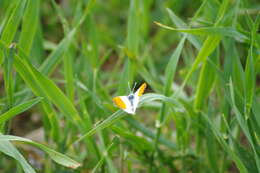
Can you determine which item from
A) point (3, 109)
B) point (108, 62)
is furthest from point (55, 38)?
point (3, 109)

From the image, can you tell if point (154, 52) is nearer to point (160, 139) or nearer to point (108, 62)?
point (108, 62)

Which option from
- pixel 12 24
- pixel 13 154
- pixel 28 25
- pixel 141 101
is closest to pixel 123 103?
pixel 141 101

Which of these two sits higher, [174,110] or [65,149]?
[174,110]

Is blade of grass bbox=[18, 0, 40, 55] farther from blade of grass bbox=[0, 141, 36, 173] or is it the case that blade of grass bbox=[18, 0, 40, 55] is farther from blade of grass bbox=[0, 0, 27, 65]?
blade of grass bbox=[0, 141, 36, 173]

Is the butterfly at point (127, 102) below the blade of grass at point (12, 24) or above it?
below

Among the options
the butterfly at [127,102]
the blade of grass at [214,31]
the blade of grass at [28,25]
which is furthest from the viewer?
the blade of grass at [28,25]

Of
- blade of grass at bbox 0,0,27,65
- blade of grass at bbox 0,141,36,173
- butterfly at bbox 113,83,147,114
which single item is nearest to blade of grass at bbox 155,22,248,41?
butterfly at bbox 113,83,147,114

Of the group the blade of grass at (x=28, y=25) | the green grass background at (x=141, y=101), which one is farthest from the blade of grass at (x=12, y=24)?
the blade of grass at (x=28, y=25)

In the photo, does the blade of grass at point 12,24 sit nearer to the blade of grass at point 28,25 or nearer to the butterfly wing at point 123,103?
the blade of grass at point 28,25

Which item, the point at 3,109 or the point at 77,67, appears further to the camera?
the point at 77,67

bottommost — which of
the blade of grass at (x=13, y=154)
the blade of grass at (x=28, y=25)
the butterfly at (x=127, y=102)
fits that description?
the blade of grass at (x=13, y=154)

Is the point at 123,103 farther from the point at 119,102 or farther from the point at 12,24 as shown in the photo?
the point at 12,24
